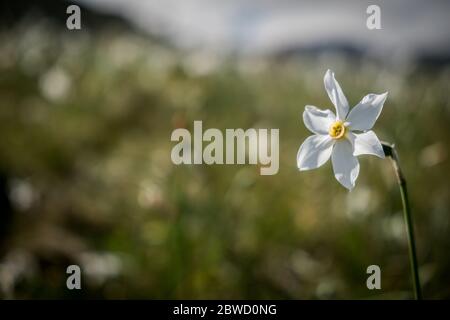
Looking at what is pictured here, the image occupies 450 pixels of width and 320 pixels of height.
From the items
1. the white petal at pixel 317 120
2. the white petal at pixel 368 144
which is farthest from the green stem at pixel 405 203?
the white petal at pixel 317 120

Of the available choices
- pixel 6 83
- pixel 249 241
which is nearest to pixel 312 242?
pixel 249 241

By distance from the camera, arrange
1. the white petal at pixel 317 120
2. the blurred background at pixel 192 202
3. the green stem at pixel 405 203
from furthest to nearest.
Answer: the blurred background at pixel 192 202
the white petal at pixel 317 120
the green stem at pixel 405 203

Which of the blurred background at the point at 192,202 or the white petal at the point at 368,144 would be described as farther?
the blurred background at the point at 192,202

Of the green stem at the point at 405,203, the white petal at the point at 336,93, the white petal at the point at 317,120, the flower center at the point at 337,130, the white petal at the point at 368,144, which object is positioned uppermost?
the white petal at the point at 336,93

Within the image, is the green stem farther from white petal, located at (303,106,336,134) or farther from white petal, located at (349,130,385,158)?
white petal, located at (303,106,336,134)

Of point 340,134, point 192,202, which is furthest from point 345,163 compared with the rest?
point 192,202

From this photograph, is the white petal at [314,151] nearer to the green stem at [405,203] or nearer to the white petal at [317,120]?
the white petal at [317,120]
